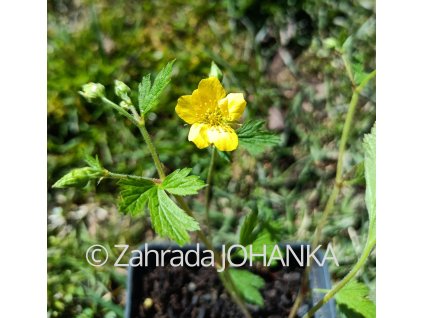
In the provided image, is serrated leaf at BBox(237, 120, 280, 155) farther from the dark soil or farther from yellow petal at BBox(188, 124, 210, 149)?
the dark soil

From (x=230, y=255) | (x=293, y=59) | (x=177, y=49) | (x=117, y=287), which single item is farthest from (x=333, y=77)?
(x=117, y=287)

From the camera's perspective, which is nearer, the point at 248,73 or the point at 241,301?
the point at 241,301

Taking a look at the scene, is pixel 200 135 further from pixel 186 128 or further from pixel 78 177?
pixel 186 128

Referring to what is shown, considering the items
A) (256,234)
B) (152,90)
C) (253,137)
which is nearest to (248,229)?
(256,234)

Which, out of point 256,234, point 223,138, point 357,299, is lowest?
point 357,299

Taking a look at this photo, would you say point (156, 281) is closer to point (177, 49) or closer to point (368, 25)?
point (177, 49)

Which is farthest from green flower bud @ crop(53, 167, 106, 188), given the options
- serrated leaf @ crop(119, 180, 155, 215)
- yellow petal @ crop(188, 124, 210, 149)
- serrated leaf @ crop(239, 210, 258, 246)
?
serrated leaf @ crop(239, 210, 258, 246)
